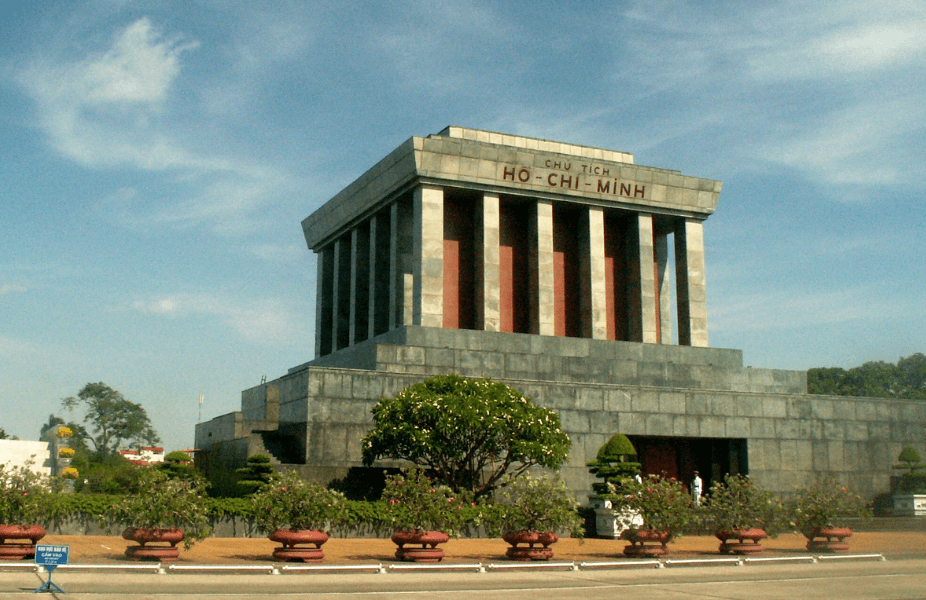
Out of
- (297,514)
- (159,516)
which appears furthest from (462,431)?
(159,516)

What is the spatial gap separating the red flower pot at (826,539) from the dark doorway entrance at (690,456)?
34.8 ft

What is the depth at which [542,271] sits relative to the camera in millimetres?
40875

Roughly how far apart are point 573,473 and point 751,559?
11.4 m

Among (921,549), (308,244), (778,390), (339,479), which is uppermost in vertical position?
(308,244)

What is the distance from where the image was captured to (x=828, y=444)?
124ft

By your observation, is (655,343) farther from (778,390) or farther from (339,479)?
(339,479)

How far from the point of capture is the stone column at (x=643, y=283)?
42750 mm

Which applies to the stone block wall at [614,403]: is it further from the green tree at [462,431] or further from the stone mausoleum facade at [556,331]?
the green tree at [462,431]

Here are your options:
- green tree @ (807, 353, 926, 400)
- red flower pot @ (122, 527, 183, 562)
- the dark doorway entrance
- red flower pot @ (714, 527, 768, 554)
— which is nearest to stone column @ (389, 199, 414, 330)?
the dark doorway entrance

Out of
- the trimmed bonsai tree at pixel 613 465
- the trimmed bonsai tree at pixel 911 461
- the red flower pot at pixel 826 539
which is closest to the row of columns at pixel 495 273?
the trimmed bonsai tree at pixel 911 461

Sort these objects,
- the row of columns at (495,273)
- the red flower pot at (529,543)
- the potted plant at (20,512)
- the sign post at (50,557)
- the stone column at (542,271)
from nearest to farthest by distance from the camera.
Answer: the sign post at (50,557) → the potted plant at (20,512) → the red flower pot at (529,543) → the row of columns at (495,273) → the stone column at (542,271)

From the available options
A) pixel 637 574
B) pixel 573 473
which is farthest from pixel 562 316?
pixel 637 574

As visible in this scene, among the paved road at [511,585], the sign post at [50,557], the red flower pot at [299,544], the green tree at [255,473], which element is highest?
the green tree at [255,473]

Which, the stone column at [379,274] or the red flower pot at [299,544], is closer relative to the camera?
the red flower pot at [299,544]
